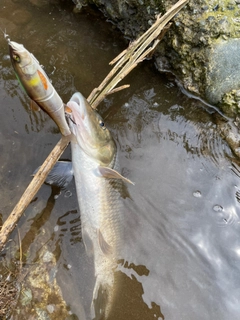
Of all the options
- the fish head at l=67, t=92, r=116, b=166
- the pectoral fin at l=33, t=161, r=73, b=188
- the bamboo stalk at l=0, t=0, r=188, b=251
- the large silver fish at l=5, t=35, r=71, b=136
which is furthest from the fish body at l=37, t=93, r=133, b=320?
the large silver fish at l=5, t=35, r=71, b=136

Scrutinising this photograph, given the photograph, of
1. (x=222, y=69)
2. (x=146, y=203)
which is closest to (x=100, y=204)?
(x=146, y=203)

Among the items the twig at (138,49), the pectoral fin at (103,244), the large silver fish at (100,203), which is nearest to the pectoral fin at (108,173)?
the large silver fish at (100,203)

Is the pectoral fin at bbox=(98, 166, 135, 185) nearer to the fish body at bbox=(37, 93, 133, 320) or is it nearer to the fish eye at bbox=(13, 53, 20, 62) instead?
the fish body at bbox=(37, 93, 133, 320)

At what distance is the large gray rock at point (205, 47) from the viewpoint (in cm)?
375

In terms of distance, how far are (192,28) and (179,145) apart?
1.36 metres

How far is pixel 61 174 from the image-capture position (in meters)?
3.58

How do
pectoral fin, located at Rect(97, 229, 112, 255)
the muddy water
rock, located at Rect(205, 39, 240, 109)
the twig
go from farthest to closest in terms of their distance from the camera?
rock, located at Rect(205, 39, 240, 109), the twig, pectoral fin, located at Rect(97, 229, 112, 255), the muddy water

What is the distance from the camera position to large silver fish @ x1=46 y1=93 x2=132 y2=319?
10.7 feet

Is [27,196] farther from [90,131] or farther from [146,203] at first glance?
Result: [146,203]

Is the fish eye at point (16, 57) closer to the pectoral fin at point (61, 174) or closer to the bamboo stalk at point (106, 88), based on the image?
the bamboo stalk at point (106, 88)

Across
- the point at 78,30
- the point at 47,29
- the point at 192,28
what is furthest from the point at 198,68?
the point at 47,29

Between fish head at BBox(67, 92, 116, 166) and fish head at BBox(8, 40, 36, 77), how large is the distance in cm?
80

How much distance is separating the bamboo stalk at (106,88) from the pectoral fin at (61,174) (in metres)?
0.42

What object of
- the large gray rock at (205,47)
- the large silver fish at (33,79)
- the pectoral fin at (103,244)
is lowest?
the pectoral fin at (103,244)
